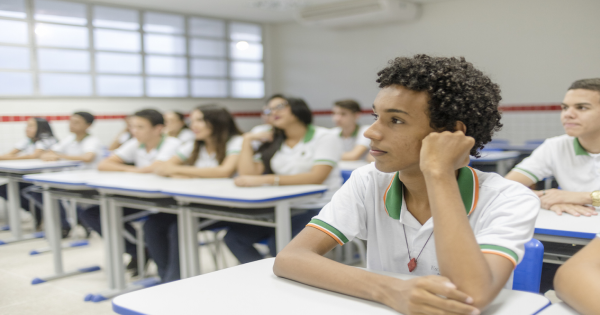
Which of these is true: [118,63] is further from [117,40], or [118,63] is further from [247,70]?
[247,70]

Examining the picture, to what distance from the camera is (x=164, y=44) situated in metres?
8.54

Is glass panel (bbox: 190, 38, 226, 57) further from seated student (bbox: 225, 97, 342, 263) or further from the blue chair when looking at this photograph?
the blue chair

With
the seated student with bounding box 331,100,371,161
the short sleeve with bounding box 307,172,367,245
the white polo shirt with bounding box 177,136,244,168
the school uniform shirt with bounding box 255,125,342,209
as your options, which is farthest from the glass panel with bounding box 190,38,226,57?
the short sleeve with bounding box 307,172,367,245

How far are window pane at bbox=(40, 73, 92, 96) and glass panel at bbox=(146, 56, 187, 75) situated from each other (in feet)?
3.51

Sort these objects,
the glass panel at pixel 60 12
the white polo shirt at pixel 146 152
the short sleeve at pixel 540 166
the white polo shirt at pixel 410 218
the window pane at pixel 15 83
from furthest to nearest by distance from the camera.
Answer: the glass panel at pixel 60 12
the window pane at pixel 15 83
the white polo shirt at pixel 146 152
the short sleeve at pixel 540 166
the white polo shirt at pixel 410 218

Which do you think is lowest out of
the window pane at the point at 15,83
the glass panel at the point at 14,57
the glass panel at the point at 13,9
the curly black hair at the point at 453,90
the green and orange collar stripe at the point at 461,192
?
the green and orange collar stripe at the point at 461,192

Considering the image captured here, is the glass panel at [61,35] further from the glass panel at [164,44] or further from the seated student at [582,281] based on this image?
the seated student at [582,281]

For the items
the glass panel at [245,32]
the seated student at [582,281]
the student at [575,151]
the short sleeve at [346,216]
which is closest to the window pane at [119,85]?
the glass panel at [245,32]

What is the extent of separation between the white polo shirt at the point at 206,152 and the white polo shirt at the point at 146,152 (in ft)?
0.72

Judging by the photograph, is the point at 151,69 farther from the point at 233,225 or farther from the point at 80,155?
the point at 233,225

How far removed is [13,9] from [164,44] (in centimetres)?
235

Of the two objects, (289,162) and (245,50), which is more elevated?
(245,50)

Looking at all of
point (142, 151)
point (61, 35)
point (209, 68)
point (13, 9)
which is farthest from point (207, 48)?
point (142, 151)

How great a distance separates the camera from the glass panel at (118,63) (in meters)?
7.75
